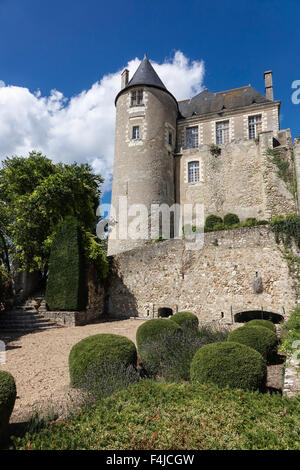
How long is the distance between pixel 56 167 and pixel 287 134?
1405 cm

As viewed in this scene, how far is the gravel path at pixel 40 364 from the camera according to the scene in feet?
14.4

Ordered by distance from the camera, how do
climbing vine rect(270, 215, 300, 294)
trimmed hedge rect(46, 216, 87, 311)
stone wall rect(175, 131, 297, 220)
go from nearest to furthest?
climbing vine rect(270, 215, 300, 294), trimmed hedge rect(46, 216, 87, 311), stone wall rect(175, 131, 297, 220)

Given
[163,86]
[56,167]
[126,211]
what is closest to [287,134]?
[163,86]

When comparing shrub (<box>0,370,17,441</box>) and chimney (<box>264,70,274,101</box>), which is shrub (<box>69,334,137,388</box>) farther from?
chimney (<box>264,70,274,101</box>)

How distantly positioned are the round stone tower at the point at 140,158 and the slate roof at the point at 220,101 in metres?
2.91

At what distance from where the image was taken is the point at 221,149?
2031 centimetres

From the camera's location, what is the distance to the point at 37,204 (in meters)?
13.6

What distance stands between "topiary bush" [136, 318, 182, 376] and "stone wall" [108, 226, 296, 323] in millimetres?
4778

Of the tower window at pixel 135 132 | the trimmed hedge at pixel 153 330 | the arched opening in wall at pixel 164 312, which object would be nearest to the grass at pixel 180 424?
the trimmed hedge at pixel 153 330

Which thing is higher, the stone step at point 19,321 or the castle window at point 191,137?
the castle window at point 191,137

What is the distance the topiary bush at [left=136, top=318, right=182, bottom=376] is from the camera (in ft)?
18.4

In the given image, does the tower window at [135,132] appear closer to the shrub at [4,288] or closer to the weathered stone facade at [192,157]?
the weathered stone facade at [192,157]

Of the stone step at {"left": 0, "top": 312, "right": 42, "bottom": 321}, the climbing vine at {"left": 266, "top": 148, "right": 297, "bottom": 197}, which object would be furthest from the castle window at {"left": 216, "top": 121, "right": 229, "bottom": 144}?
the stone step at {"left": 0, "top": 312, "right": 42, "bottom": 321}
